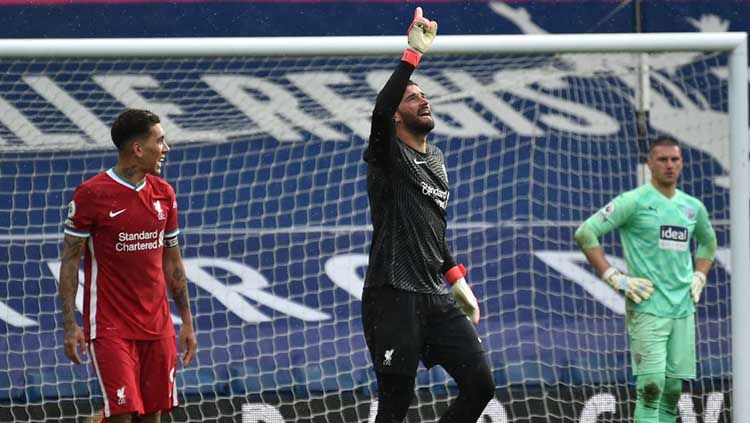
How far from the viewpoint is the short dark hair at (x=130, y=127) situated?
5496 mm

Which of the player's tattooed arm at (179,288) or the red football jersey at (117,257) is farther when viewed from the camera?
the player's tattooed arm at (179,288)

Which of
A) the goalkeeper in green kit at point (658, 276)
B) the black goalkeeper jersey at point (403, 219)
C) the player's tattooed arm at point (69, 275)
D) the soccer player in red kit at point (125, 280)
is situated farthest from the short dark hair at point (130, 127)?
the goalkeeper in green kit at point (658, 276)

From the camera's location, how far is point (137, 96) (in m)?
8.10

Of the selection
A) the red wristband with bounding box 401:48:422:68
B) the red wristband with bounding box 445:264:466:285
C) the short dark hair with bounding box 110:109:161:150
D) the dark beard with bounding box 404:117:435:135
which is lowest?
the red wristband with bounding box 445:264:466:285

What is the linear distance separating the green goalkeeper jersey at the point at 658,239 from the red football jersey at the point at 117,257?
8.74 ft

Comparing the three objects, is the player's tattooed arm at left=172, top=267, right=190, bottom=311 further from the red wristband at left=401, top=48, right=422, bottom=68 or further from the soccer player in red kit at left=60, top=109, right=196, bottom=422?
the red wristband at left=401, top=48, right=422, bottom=68

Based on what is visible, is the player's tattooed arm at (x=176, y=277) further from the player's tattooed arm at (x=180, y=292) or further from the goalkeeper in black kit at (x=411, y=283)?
the goalkeeper in black kit at (x=411, y=283)

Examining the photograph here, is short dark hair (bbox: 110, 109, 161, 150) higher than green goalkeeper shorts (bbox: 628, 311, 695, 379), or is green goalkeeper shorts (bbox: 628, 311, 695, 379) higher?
short dark hair (bbox: 110, 109, 161, 150)

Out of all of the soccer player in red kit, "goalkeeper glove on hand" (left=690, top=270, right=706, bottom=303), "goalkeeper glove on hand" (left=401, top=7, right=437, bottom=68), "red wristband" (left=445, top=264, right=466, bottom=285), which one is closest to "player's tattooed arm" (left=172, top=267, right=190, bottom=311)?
the soccer player in red kit

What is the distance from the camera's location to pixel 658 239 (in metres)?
6.90

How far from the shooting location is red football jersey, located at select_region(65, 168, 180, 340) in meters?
5.40

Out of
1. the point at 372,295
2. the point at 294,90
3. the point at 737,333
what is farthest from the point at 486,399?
the point at 294,90

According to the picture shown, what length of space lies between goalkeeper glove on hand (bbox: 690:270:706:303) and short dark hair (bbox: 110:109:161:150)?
3.20 m

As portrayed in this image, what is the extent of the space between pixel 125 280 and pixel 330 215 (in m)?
2.84
